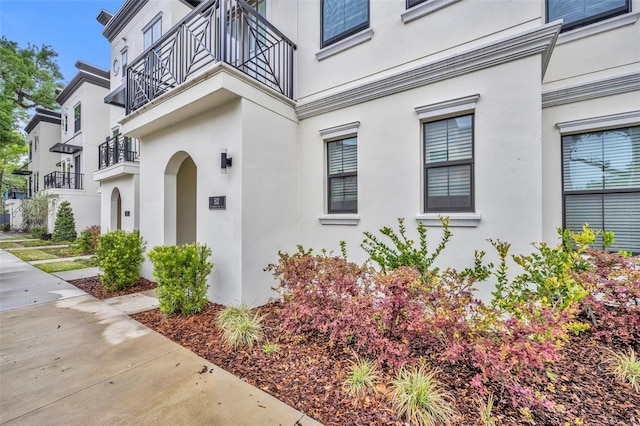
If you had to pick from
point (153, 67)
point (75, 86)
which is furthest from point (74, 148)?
point (153, 67)

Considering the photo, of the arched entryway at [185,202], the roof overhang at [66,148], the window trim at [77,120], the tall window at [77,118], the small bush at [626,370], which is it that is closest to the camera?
the small bush at [626,370]

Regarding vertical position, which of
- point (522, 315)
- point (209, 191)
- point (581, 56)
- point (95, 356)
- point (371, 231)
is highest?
point (581, 56)

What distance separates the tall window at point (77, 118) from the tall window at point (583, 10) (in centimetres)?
2512

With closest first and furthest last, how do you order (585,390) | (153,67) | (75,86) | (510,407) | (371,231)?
(510,407) → (585,390) → (371,231) → (153,67) → (75,86)

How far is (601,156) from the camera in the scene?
179 inches

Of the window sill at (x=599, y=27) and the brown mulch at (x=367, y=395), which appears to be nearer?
the brown mulch at (x=367, y=395)

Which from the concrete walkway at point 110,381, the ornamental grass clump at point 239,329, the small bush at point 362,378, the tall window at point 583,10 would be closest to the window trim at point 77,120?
the concrete walkway at point 110,381

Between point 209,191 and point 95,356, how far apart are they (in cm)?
324

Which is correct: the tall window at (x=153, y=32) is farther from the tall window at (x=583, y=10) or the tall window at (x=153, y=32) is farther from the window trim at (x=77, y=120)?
the tall window at (x=583, y=10)

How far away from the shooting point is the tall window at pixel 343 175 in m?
5.88

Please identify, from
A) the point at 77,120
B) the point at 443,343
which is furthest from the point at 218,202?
the point at 77,120

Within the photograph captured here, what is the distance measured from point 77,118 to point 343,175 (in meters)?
22.8

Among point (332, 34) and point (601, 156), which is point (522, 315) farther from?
point (332, 34)

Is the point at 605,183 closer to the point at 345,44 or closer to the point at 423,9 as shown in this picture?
the point at 423,9
